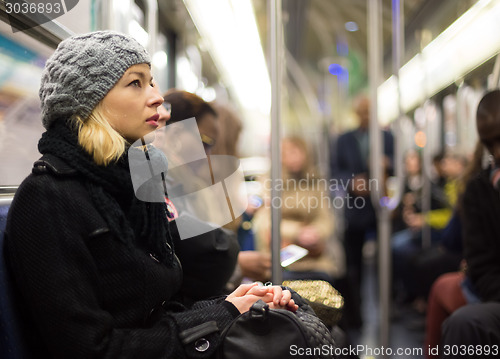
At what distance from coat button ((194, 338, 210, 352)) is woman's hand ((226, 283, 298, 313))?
126 mm

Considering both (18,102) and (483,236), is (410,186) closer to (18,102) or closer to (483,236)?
(483,236)

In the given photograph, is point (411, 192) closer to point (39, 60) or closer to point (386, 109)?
point (39, 60)

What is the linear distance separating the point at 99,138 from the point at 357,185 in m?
3.36

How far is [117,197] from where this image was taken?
125 cm

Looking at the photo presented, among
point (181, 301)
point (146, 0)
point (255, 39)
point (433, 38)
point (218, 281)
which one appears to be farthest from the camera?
point (255, 39)

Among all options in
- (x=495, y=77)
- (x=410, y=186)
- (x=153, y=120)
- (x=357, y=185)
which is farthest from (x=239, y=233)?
(x=410, y=186)

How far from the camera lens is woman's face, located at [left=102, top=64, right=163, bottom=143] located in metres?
1.23

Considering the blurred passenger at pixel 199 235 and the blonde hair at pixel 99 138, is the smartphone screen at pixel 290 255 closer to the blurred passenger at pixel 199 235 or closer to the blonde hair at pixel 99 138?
the blurred passenger at pixel 199 235

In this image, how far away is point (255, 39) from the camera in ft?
12.3

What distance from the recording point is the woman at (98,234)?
1.06 metres

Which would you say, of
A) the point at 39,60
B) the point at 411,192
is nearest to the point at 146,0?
the point at 39,60

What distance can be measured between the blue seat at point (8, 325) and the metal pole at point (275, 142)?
0.88 meters

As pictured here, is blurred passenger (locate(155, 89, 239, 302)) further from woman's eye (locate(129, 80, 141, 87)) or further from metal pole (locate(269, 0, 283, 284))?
woman's eye (locate(129, 80, 141, 87))

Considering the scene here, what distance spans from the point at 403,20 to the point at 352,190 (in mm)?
1899
